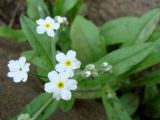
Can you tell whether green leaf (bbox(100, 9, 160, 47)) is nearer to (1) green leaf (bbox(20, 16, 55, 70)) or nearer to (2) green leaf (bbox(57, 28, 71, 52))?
(2) green leaf (bbox(57, 28, 71, 52))

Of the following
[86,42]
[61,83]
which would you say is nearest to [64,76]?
[61,83]

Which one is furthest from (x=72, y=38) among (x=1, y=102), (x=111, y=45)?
(x=1, y=102)

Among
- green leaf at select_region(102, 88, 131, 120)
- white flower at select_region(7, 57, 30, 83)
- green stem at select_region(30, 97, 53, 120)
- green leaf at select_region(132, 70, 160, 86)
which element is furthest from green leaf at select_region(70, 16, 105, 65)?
white flower at select_region(7, 57, 30, 83)

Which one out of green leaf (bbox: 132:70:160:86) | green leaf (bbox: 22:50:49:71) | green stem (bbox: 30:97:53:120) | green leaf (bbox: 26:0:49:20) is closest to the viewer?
green stem (bbox: 30:97:53:120)

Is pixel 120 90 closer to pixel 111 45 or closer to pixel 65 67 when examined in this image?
pixel 111 45

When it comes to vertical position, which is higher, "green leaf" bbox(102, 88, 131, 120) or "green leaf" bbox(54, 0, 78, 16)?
"green leaf" bbox(54, 0, 78, 16)

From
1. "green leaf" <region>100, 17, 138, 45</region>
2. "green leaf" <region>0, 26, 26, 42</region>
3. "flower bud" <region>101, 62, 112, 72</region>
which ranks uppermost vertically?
"green leaf" <region>0, 26, 26, 42</region>

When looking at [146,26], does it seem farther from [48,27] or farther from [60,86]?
[60,86]
